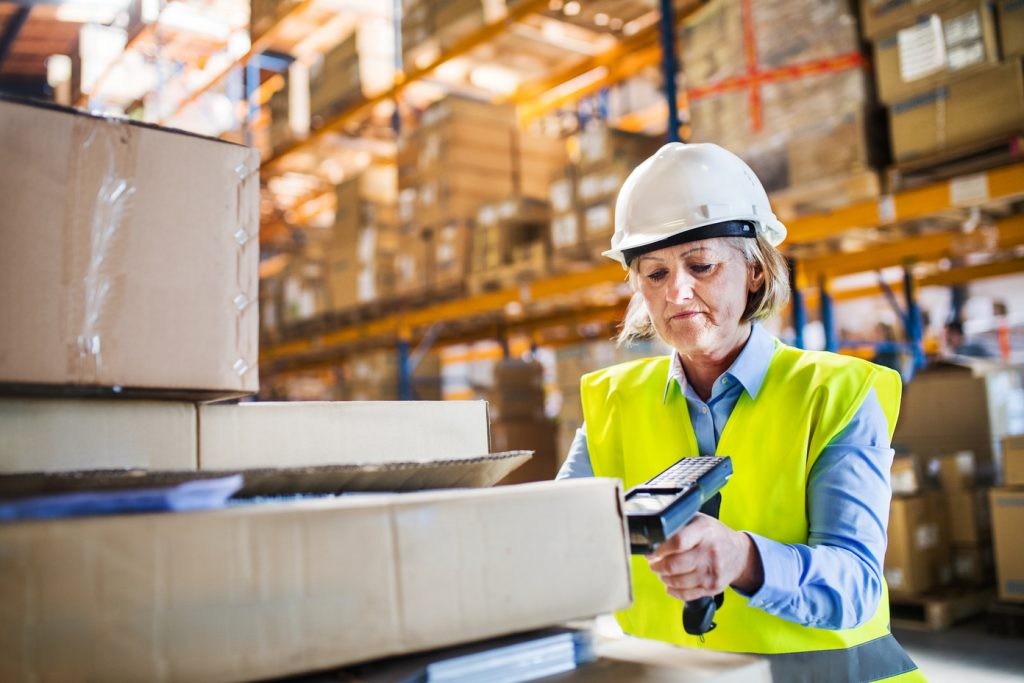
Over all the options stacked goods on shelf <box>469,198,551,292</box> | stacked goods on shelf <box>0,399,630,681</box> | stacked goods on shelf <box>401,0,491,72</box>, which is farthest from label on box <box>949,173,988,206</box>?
stacked goods on shelf <box>401,0,491,72</box>

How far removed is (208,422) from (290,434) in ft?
0.40

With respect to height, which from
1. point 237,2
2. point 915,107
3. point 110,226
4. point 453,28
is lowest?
point 110,226

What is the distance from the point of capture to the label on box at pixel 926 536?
429 cm

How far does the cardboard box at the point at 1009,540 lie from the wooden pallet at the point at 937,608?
0.25m

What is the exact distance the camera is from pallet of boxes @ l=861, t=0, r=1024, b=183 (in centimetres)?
295

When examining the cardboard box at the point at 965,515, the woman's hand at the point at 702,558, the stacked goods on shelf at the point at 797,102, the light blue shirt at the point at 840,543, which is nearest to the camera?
the woman's hand at the point at 702,558

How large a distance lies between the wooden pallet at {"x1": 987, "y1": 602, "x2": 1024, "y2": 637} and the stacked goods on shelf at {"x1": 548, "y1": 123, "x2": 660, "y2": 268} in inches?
102

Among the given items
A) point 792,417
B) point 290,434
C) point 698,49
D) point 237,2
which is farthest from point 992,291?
point 290,434

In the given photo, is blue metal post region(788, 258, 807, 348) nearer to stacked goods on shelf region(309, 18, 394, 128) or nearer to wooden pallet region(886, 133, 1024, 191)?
wooden pallet region(886, 133, 1024, 191)

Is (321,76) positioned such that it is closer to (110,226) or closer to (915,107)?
(915,107)

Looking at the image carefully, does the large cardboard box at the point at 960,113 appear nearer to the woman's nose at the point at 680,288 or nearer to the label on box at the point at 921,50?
the label on box at the point at 921,50

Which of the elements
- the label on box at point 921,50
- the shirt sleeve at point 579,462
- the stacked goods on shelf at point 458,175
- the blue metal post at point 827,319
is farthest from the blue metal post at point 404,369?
the shirt sleeve at point 579,462

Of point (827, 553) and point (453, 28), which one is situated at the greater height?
point (453, 28)

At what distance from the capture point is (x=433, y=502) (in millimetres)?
695
